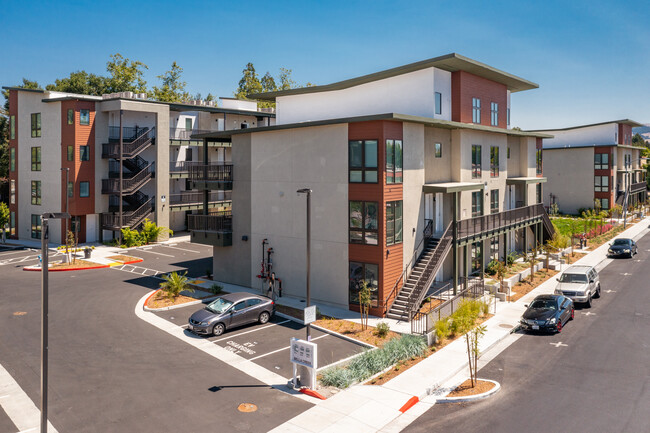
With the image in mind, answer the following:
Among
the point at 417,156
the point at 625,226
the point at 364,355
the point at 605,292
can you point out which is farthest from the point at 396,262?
the point at 625,226

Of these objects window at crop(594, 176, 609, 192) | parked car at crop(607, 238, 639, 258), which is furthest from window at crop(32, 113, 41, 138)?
window at crop(594, 176, 609, 192)

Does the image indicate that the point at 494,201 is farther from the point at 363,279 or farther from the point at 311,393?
the point at 311,393

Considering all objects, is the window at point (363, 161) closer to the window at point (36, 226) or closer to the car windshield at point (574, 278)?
the car windshield at point (574, 278)

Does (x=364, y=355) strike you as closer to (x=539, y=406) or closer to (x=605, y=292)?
(x=539, y=406)

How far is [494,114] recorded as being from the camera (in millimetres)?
36562

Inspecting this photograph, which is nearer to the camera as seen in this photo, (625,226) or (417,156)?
(417,156)

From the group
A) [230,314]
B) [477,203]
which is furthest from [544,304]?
[230,314]

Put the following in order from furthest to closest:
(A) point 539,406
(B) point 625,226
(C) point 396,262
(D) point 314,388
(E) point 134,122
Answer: (B) point 625,226 → (E) point 134,122 → (C) point 396,262 → (D) point 314,388 → (A) point 539,406

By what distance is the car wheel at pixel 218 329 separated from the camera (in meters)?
22.4

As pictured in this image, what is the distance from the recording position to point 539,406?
15.7 metres

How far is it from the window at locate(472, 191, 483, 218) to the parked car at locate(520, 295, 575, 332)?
9.58 m

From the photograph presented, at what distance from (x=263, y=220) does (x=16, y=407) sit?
665 inches

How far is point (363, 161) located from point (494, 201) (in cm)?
1487

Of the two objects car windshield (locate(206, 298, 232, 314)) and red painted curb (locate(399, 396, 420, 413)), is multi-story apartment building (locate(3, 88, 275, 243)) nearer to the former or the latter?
car windshield (locate(206, 298, 232, 314))
